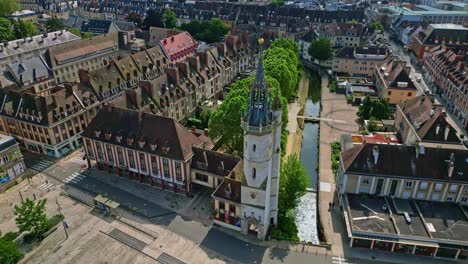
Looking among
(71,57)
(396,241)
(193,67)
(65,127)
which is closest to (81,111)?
(65,127)

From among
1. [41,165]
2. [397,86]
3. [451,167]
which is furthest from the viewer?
[397,86]

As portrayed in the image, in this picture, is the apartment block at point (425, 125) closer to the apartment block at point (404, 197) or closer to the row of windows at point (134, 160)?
the apartment block at point (404, 197)

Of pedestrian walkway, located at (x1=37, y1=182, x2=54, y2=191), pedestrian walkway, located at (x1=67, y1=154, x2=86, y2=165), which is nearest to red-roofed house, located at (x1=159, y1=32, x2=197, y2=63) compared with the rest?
pedestrian walkway, located at (x1=67, y1=154, x2=86, y2=165)

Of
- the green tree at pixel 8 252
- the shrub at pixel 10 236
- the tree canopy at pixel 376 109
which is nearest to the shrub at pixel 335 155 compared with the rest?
the tree canopy at pixel 376 109

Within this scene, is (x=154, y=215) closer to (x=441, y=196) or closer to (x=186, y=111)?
(x=186, y=111)

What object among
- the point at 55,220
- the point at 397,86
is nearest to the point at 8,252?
the point at 55,220

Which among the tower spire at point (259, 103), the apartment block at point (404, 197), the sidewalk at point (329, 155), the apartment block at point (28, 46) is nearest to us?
the tower spire at point (259, 103)

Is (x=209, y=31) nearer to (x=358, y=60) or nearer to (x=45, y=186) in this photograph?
(x=358, y=60)
